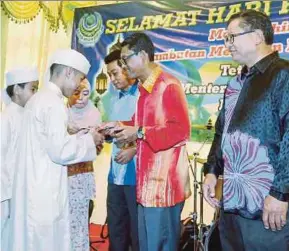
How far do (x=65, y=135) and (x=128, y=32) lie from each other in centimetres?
244

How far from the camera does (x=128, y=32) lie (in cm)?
439

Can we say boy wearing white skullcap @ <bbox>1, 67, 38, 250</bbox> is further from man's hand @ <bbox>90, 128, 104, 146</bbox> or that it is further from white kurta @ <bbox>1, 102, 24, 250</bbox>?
man's hand @ <bbox>90, 128, 104, 146</bbox>

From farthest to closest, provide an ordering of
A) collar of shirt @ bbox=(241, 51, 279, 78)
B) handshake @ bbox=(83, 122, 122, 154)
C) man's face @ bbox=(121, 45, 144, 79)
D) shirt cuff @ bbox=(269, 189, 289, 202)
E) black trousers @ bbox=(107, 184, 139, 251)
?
black trousers @ bbox=(107, 184, 139, 251), handshake @ bbox=(83, 122, 122, 154), man's face @ bbox=(121, 45, 144, 79), collar of shirt @ bbox=(241, 51, 279, 78), shirt cuff @ bbox=(269, 189, 289, 202)

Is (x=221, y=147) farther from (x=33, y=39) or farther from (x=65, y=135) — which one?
(x=33, y=39)

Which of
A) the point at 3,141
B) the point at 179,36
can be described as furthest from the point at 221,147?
the point at 179,36

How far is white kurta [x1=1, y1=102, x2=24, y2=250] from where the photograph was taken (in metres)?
2.64

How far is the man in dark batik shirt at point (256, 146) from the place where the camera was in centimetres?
149

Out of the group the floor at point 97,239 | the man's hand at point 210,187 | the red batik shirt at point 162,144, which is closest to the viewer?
the man's hand at point 210,187

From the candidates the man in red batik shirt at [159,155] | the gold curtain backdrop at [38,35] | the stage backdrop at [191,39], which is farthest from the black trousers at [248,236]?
the gold curtain backdrop at [38,35]

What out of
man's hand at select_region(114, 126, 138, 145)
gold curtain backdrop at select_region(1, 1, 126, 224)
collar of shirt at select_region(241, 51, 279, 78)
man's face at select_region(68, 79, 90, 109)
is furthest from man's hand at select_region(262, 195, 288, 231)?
gold curtain backdrop at select_region(1, 1, 126, 224)

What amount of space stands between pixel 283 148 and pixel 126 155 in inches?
47.6

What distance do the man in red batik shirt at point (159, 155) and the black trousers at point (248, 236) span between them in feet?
1.22

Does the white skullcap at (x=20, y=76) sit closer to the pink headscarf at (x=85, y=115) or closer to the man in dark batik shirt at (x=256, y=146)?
the pink headscarf at (x=85, y=115)

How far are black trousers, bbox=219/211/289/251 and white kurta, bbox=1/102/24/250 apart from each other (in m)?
1.47
